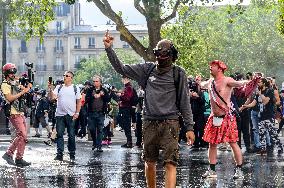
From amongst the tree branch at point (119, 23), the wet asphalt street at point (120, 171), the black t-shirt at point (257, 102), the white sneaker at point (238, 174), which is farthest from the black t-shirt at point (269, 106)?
the tree branch at point (119, 23)

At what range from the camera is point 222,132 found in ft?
35.5

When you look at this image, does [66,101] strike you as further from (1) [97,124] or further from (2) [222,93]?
(2) [222,93]

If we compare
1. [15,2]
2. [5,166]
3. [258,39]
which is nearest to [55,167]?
[5,166]

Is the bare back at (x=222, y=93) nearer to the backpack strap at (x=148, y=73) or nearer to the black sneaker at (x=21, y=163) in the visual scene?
the backpack strap at (x=148, y=73)

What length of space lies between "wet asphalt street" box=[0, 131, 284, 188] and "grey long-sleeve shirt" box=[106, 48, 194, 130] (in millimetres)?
2109

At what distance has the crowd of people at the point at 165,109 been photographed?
771 cm

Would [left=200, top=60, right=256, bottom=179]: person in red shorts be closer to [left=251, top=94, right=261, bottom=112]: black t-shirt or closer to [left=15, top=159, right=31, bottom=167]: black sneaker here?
[left=15, top=159, right=31, bottom=167]: black sneaker

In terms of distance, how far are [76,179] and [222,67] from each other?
2.82 m

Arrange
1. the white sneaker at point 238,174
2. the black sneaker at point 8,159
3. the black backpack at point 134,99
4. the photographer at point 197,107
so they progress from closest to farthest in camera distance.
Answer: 1. the white sneaker at point 238,174
2. the black sneaker at point 8,159
3. the photographer at point 197,107
4. the black backpack at point 134,99

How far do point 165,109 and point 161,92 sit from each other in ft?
0.64

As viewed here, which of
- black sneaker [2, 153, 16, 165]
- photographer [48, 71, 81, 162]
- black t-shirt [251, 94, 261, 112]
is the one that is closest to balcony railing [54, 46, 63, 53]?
black t-shirt [251, 94, 261, 112]

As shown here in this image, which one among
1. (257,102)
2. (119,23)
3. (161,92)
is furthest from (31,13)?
(161,92)

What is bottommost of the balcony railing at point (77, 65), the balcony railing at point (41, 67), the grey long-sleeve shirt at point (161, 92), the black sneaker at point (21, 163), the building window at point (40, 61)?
the balcony railing at point (41, 67)

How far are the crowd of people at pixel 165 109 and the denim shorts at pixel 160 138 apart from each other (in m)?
0.01
